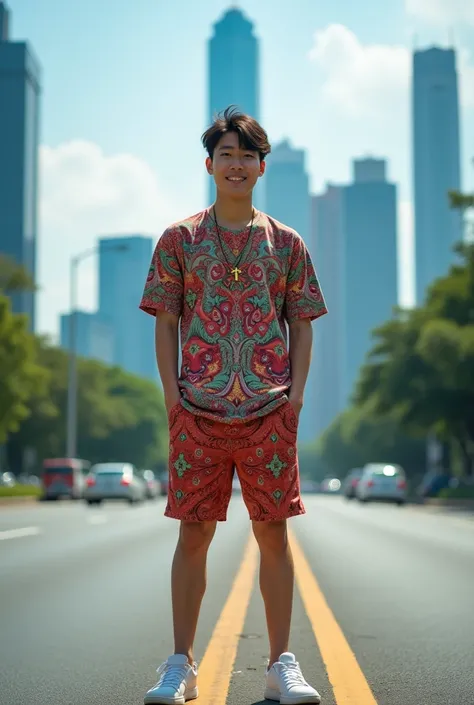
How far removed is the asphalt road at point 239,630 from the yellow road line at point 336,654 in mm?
13

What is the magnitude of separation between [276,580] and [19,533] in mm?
14219

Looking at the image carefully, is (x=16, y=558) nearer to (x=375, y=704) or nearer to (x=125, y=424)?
(x=375, y=704)

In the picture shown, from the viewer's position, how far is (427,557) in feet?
47.9

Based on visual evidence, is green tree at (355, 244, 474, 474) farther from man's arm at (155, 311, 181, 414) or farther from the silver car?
man's arm at (155, 311, 181, 414)

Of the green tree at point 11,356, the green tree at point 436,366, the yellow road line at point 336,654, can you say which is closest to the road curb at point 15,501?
the green tree at point 11,356

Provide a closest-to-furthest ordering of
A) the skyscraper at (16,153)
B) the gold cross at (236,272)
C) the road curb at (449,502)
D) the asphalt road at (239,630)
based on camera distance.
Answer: the gold cross at (236,272) → the asphalt road at (239,630) → the road curb at (449,502) → the skyscraper at (16,153)

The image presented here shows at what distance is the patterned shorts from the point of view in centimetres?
480

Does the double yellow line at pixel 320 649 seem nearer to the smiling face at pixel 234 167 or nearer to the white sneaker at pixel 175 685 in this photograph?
the white sneaker at pixel 175 685

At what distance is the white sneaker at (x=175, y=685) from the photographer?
15.0 feet

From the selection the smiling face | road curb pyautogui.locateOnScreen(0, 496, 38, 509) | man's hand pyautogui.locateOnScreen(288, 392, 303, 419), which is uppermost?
the smiling face

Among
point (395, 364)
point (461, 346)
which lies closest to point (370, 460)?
point (395, 364)

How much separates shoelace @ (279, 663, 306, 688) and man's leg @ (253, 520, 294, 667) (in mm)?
89

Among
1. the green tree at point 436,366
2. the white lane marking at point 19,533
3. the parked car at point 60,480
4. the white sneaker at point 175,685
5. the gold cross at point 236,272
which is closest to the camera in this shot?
the white sneaker at point 175,685

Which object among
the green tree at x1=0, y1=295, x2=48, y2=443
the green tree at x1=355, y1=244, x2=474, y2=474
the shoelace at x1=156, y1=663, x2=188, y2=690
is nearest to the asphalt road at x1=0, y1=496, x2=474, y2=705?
the shoelace at x1=156, y1=663, x2=188, y2=690
